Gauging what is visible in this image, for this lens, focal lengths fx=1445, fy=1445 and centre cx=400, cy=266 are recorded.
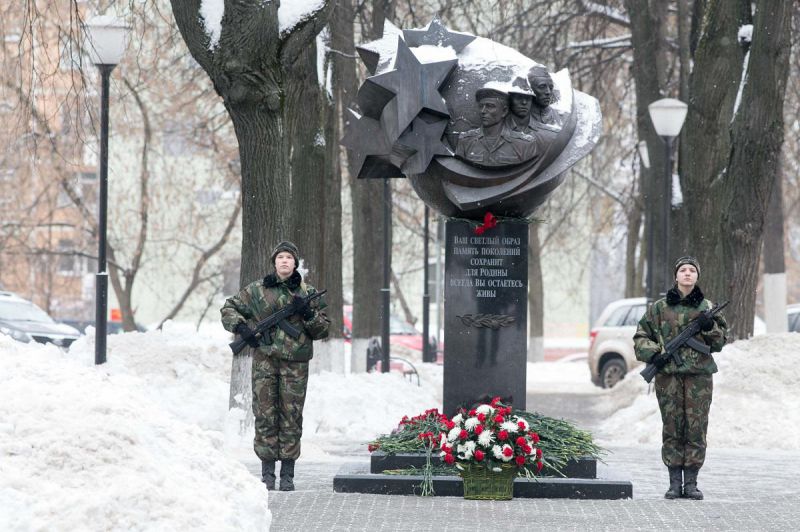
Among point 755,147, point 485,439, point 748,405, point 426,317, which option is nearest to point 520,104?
point 485,439

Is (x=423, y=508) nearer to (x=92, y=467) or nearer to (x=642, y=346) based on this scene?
(x=642, y=346)

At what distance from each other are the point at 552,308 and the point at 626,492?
47.6 m

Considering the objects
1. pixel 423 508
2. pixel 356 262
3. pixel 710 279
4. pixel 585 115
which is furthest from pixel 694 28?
pixel 423 508

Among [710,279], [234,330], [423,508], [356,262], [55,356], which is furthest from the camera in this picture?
[356,262]

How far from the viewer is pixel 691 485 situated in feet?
33.7

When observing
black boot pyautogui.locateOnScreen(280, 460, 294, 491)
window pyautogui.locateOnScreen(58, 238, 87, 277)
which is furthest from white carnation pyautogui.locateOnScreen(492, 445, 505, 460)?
window pyautogui.locateOnScreen(58, 238, 87, 277)

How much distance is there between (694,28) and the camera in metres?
21.6

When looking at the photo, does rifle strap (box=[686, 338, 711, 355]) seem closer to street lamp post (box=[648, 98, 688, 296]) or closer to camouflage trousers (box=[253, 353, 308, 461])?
camouflage trousers (box=[253, 353, 308, 461])

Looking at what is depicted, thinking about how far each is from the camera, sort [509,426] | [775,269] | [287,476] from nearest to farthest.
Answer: [509,426]
[287,476]
[775,269]

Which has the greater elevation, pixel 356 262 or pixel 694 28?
pixel 694 28

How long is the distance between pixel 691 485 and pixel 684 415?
A: 52 cm

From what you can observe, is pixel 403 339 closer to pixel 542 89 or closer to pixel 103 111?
pixel 103 111

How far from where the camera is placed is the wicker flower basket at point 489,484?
9.98 metres

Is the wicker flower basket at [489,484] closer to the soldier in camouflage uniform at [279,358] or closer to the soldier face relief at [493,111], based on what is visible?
the soldier in camouflage uniform at [279,358]
